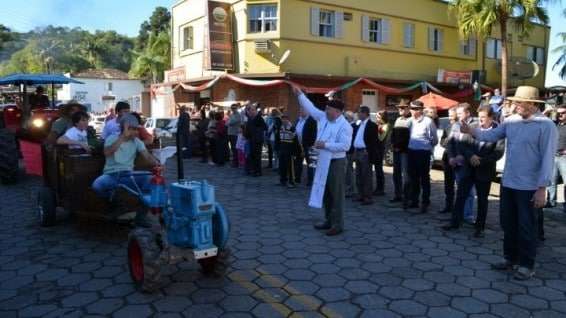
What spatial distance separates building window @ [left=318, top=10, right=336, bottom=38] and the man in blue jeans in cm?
1663

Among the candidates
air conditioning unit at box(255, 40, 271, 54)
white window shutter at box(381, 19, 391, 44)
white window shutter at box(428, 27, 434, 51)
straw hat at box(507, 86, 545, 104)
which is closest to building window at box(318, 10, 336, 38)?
air conditioning unit at box(255, 40, 271, 54)

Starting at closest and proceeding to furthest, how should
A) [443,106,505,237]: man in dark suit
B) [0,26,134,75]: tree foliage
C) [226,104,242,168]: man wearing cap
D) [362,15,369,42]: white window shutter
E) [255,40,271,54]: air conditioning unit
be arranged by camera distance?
[443,106,505,237]: man in dark suit
[226,104,242,168]: man wearing cap
[255,40,271,54]: air conditioning unit
[362,15,369,42]: white window shutter
[0,26,134,75]: tree foliage

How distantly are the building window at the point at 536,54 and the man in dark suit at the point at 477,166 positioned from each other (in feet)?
93.9

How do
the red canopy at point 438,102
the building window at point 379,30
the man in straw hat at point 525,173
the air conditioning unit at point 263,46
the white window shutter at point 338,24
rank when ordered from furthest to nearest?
the building window at point 379,30 → the white window shutter at point 338,24 → the air conditioning unit at point 263,46 → the red canopy at point 438,102 → the man in straw hat at point 525,173

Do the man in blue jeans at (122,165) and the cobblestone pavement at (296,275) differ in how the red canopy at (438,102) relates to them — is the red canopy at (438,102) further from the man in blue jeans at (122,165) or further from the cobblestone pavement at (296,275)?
the man in blue jeans at (122,165)

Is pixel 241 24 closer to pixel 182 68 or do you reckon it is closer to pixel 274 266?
pixel 182 68

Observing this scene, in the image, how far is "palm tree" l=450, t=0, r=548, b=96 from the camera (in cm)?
2092

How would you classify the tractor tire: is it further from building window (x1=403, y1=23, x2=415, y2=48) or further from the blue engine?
building window (x1=403, y1=23, x2=415, y2=48)

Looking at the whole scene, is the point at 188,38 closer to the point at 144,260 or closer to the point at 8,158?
the point at 8,158

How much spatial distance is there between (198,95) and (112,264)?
1852 centimetres

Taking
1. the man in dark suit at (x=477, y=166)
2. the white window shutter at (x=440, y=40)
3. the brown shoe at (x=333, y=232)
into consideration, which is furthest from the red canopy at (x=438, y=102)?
the brown shoe at (x=333, y=232)

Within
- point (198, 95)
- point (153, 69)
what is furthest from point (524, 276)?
point (153, 69)

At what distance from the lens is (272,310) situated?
411 centimetres

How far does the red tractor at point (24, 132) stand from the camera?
840 centimetres
